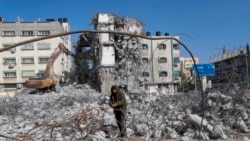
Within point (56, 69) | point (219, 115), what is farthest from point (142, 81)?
point (56, 69)

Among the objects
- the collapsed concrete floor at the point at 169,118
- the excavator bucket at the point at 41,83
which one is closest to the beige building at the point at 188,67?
the collapsed concrete floor at the point at 169,118

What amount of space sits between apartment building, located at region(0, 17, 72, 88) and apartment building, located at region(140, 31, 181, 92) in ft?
49.2

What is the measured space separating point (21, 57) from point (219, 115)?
4709cm

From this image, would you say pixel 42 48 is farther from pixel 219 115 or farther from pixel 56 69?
pixel 219 115

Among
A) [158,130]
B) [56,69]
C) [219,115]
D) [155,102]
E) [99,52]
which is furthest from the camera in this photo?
[56,69]

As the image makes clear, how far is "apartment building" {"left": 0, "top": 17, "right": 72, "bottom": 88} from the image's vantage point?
2132 inches

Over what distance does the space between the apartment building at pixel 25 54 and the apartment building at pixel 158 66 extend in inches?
590

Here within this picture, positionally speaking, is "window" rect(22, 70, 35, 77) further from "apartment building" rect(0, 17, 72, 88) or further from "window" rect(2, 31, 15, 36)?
"window" rect(2, 31, 15, 36)

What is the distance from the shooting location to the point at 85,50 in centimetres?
2806

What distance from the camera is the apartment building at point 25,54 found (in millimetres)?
54156

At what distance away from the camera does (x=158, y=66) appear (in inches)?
594

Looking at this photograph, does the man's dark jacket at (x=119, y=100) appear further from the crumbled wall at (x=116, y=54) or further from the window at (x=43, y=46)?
the window at (x=43, y=46)

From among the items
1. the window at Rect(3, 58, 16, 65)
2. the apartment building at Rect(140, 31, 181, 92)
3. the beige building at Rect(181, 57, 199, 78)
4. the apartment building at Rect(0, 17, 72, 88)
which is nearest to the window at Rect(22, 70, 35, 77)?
the apartment building at Rect(0, 17, 72, 88)

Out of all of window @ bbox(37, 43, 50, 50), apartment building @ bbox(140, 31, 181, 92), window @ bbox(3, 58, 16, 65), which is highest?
window @ bbox(37, 43, 50, 50)
